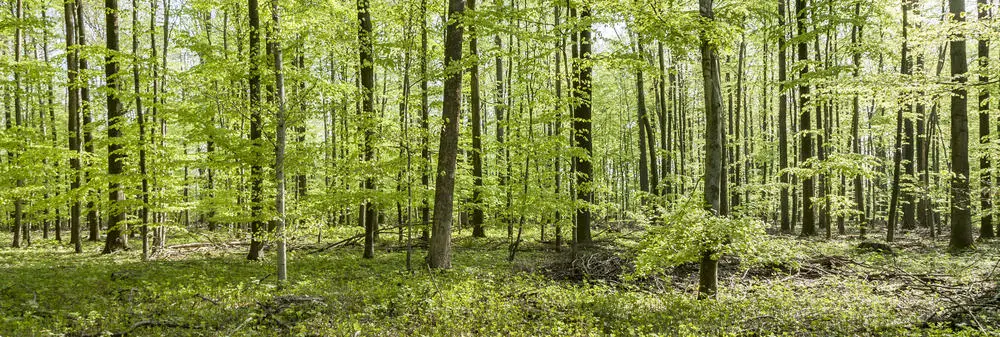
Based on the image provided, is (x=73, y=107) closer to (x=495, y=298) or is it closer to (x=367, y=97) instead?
(x=367, y=97)

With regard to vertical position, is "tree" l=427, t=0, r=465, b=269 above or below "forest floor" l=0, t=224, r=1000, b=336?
above

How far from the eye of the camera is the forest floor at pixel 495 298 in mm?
6426

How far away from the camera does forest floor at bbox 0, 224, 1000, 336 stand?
6.43 meters

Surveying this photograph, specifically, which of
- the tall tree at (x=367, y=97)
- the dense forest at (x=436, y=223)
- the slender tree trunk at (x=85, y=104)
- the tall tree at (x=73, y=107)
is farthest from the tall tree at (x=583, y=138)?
the tall tree at (x=73, y=107)

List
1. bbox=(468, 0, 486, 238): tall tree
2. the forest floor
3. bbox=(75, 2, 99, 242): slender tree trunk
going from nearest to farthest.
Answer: the forest floor, bbox=(75, 2, 99, 242): slender tree trunk, bbox=(468, 0, 486, 238): tall tree

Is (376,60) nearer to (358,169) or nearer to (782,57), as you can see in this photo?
(358,169)

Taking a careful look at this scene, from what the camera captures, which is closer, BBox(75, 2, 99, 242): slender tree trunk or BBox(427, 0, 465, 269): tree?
BBox(427, 0, 465, 269): tree

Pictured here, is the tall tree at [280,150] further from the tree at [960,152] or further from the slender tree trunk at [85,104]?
the tree at [960,152]

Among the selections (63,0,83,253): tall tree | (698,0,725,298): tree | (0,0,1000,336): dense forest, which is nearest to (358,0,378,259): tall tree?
(0,0,1000,336): dense forest

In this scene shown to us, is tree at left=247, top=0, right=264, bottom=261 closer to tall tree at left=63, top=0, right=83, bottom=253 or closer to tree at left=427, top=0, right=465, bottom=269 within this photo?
tree at left=427, top=0, right=465, bottom=269

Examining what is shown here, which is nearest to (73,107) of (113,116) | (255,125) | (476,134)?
(113,116)

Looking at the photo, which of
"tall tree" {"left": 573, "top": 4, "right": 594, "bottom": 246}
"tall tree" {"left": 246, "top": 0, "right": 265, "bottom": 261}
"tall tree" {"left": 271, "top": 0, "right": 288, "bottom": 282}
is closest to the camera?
"tall tree" {"left": 271, "top": 0, "right": 288, "bottom": 282}

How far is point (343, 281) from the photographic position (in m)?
9.99

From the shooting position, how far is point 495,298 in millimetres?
8094
